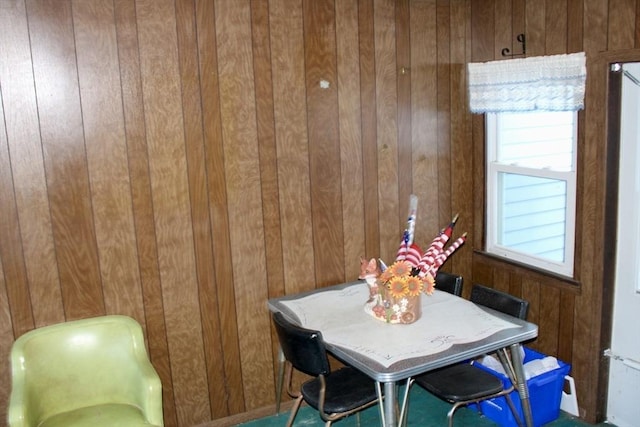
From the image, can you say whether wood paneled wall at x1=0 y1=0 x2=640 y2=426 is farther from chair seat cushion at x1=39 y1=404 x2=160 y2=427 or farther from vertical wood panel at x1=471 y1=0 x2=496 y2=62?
chair seat cushion at x1=39 y1=404 x2=160 y2=427

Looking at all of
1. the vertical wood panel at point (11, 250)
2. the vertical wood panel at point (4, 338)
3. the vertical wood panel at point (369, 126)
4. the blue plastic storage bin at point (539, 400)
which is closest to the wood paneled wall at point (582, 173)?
the blue plastic storage bin at point (539, 400)

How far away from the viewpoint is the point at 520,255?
3.51 m

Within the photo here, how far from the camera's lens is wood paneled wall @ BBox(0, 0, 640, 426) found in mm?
2766

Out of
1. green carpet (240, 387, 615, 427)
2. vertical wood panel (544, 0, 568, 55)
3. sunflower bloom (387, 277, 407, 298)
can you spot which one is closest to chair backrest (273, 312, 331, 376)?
sunflower bloom (387, 277, 407, 298)

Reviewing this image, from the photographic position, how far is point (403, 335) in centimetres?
268

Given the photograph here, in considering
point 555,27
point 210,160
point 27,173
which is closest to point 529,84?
point 555,27

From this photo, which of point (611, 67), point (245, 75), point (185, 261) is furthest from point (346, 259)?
point (611, 67)

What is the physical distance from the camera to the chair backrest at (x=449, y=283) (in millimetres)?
3309

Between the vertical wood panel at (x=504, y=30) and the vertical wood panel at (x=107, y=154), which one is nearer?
the vertical wood panel at (x=107, y=154)

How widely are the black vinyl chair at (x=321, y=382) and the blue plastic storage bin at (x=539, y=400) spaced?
75 centimetres

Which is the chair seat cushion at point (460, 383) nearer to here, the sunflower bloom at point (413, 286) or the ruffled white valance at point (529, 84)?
the sunflower bloom at point (413, 286)

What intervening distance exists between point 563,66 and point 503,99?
391 mm

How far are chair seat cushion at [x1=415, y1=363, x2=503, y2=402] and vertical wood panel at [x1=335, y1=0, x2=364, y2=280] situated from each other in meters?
0.81

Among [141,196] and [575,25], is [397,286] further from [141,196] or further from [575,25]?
[575,25]
